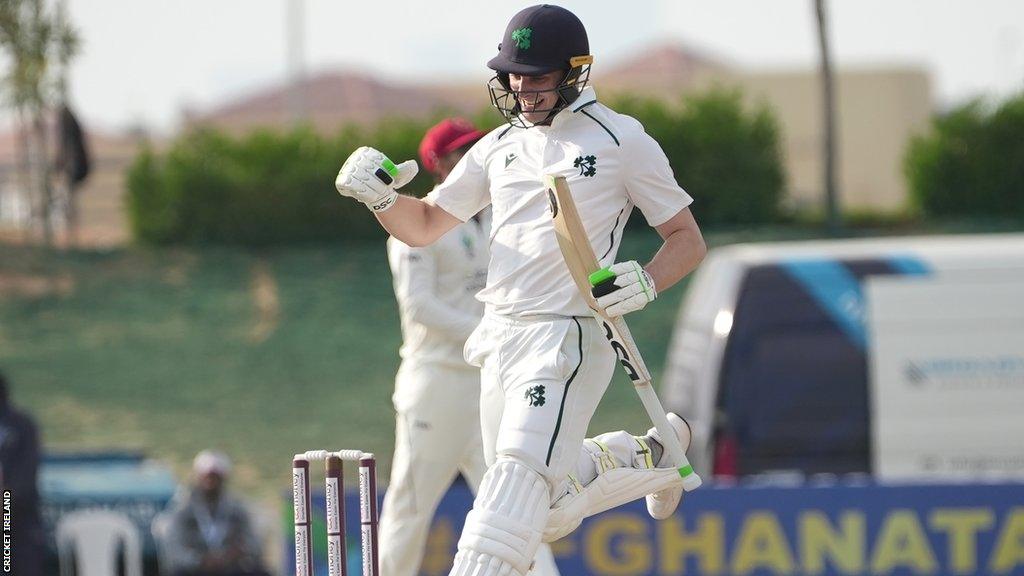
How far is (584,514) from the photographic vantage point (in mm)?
5312

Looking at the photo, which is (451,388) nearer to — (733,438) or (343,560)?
(343,560)

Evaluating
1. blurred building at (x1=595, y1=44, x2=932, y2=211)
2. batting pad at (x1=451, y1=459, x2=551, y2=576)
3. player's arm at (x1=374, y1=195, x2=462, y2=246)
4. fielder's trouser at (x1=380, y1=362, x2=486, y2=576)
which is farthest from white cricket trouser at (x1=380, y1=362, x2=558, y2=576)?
blurred building at (x1=595, y1=44, x2=932, y2=211)

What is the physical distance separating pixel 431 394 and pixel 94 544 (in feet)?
16.6

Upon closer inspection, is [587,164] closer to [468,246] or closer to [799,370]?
[468,246]

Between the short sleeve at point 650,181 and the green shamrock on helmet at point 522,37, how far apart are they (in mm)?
396

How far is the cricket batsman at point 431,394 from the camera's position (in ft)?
22.2

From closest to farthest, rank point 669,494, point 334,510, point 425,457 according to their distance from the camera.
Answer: point 334,510, point 669,494, point 425,457

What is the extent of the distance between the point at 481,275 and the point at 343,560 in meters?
2.40

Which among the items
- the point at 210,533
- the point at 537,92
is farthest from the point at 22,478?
the point at 537,92

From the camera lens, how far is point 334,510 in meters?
4.88

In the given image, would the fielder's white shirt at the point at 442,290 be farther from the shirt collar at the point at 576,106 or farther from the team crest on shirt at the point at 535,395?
the team crest on shirt at the point at 535,395

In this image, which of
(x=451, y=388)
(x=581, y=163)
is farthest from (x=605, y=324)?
(x=451, y=388)

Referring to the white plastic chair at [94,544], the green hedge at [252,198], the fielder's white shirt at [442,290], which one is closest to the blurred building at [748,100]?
the green hedge at [252,198]

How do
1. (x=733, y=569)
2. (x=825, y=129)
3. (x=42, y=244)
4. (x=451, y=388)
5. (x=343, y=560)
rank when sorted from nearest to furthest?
1. (x=343, y=560)
2. (x=451, y=388)
3. (x=733, y=569)
4. (x=825, y=129)
5. (x=42, y=244)
